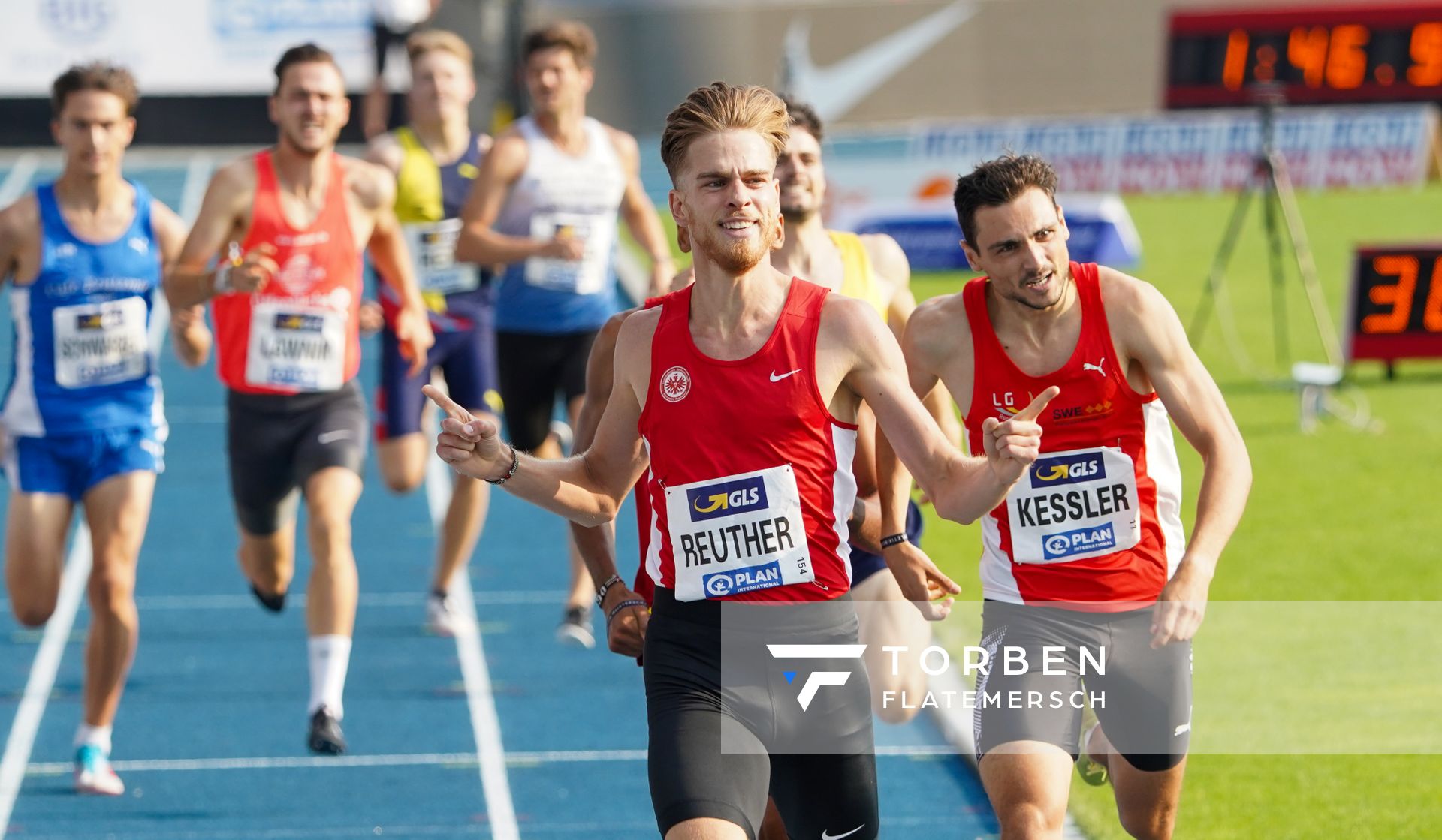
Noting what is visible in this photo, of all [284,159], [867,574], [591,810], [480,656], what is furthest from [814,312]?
[480,656]

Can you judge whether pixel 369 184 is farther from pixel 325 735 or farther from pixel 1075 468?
pixel 1075 468

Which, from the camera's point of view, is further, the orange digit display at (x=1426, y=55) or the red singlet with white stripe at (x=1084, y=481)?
the orange digit display at (x=1426, y=55)

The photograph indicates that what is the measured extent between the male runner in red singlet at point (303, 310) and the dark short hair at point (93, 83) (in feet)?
1.45

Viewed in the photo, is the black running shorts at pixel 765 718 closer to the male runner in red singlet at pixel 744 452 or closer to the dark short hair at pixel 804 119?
the male runner in red singlet at pixel 744 452

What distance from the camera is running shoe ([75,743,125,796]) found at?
648 centimetres

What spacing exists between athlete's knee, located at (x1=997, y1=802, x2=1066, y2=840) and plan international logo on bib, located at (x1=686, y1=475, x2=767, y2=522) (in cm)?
94

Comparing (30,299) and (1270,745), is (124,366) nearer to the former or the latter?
(30,299)

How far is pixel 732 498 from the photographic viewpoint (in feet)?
13.2

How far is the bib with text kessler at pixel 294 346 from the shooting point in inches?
274

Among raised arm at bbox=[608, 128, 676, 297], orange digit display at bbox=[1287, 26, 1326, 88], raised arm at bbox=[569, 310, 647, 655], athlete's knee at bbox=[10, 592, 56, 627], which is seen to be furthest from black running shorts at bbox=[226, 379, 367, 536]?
orange digit display at bbox=[1287, 26, 1326, 88]

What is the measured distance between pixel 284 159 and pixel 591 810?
99.3 inches

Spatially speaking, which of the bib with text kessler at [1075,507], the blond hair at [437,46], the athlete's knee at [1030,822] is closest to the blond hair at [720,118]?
the bib with text kessler at [1075,507]

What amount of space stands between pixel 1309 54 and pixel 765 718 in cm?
2238

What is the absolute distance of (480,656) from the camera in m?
8.38
